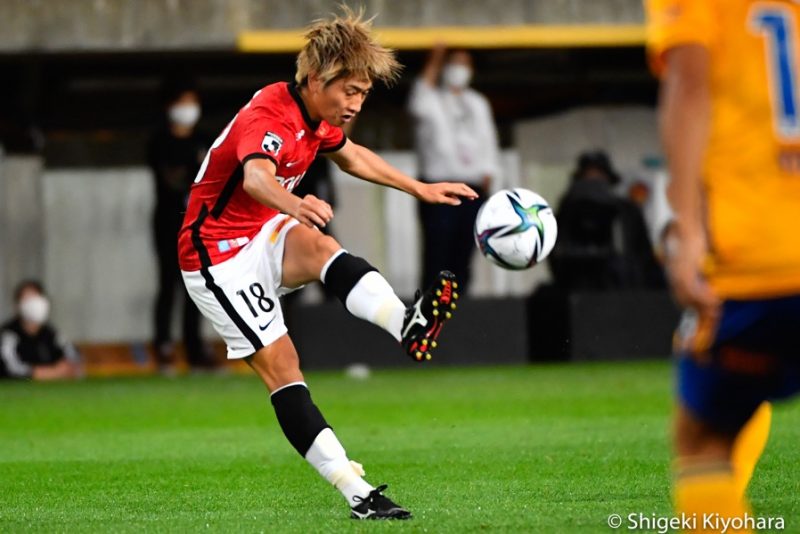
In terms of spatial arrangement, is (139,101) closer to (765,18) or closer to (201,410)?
(201,410)

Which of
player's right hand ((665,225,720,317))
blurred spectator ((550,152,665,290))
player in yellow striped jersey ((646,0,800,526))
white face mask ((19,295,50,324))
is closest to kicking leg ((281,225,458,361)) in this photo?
player in yellow striped jersey ((646,0,800,526))

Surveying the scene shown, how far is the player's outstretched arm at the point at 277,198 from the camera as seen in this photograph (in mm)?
5663

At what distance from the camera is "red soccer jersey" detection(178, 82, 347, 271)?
6.50m

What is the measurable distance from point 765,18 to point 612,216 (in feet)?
43.3

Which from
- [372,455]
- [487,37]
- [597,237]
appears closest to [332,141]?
[372,455]

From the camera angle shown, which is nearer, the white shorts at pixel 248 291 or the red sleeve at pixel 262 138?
the red sleeve at pixel 262 138

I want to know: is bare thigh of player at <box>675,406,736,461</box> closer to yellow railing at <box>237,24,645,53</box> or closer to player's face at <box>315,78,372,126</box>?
player's face at <box>315,78,372,126</box>

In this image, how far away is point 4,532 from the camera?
6031mm

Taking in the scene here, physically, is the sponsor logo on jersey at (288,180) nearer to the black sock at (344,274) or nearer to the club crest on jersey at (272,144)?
the club crest on jersey at (272,144)

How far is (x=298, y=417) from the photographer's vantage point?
6281 millimetres

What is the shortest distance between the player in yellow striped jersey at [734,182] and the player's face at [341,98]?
2731 mm

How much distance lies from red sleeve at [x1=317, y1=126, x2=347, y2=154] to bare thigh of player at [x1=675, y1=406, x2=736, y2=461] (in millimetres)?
3191

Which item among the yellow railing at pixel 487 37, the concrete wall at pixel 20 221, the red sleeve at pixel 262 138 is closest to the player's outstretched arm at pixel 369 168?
the red sleeve at pixel 262 138

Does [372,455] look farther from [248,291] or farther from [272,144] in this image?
[272,144]
